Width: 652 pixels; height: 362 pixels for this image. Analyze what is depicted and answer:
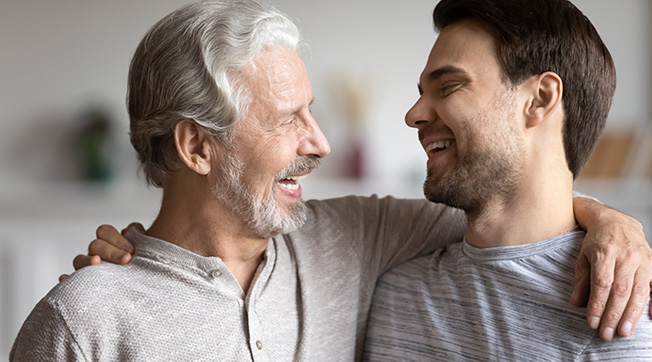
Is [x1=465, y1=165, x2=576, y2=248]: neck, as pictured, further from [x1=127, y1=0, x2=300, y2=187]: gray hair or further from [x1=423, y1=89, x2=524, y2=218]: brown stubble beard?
[x1=127, y1=0, x2=300, y2=187]: gray hair

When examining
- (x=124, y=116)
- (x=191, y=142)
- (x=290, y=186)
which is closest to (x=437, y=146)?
(x=290, y=186)

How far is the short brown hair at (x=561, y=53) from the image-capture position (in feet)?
4.96

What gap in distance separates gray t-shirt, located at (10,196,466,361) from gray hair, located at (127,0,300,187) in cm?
31

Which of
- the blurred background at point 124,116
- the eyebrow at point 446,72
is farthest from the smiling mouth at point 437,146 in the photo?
the blurred background at point 124,116

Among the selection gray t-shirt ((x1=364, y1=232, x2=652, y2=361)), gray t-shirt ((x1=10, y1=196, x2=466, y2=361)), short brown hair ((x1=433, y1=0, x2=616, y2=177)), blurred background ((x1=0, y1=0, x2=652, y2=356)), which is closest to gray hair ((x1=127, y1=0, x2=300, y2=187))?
gray t-shirt ((x1=10, y1=196, x2=466, y2=361))

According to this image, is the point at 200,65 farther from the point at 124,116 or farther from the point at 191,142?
the point at 124,116

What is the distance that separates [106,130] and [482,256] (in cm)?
310

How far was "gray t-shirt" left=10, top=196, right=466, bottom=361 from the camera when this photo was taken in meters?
1.42

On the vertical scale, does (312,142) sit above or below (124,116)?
above

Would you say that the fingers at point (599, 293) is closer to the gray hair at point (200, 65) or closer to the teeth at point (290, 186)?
the teeth at point (290, 186)

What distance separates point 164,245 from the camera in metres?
1.58

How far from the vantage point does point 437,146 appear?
162 centimetres

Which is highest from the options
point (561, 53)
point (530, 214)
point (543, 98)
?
point (561, 53)

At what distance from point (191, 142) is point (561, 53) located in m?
0.93
